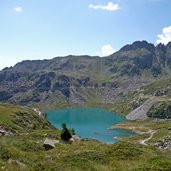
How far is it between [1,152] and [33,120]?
81.6m

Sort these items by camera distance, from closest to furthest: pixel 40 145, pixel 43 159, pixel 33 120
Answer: pixel 43 159 → pixel 40 145 → pixel 33 120

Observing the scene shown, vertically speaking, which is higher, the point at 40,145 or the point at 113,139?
the point at 40,145

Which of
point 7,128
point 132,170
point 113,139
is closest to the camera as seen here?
point 132,170

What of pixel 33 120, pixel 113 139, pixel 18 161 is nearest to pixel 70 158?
pixel 18 161

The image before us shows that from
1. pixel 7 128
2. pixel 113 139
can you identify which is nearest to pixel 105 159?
pixel 7 128

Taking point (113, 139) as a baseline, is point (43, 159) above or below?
above

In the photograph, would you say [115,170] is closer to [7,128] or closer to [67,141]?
[67,141]

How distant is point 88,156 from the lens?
42906 mm

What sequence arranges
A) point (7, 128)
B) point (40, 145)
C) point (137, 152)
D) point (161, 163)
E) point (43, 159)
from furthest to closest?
point (7, 128), point (40, 145), point (137, 152), point (43, 159), point (161, 163)

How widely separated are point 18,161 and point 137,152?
54.2ft

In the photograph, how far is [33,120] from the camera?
122 metres

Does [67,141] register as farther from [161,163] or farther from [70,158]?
[161,163]

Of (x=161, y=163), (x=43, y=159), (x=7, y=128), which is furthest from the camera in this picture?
(x=7, y=128)

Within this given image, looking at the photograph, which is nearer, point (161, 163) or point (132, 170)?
point (132, 170)
